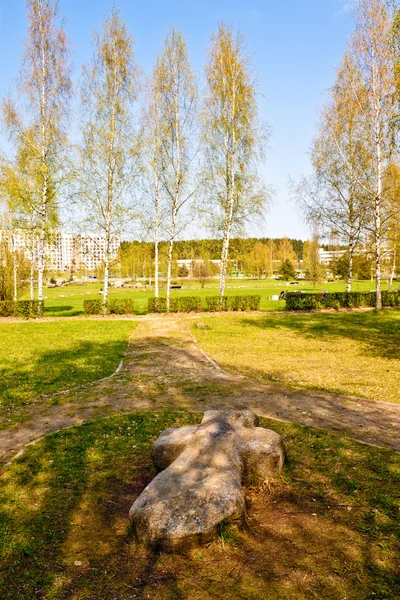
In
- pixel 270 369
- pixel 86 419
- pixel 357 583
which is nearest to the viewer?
pixel 357 583

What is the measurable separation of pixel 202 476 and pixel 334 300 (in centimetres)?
2974

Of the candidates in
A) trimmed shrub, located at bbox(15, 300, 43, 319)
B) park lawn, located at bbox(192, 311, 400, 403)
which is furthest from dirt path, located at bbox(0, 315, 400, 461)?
trimmed shrub, located at bbox(15, 300, 43, 319)

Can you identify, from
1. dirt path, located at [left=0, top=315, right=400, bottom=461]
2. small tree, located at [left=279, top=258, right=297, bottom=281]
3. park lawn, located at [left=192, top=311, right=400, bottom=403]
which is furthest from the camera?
small tree, located at [left=279, top=258, right=297, bottom=281]

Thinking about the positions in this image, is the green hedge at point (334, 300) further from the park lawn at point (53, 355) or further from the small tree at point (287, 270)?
the small tree at point (287, 270)

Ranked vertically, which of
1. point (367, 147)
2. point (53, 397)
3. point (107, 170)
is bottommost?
point (53, 397)

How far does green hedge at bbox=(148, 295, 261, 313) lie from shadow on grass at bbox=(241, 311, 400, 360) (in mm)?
3394

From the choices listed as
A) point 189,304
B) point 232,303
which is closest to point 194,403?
point 189,304

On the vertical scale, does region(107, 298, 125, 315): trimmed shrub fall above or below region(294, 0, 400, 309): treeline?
below

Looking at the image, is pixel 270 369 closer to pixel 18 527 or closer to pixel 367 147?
pixel 18 527

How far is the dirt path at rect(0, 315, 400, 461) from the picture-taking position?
7.74 m

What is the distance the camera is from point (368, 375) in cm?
1195

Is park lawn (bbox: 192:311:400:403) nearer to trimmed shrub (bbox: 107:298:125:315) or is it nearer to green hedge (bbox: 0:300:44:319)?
trimmed shrub (bbox: 107:298:125:315)

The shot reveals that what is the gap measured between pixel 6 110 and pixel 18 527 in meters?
29.5

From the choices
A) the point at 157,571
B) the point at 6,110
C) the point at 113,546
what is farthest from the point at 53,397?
the point at 6,110
